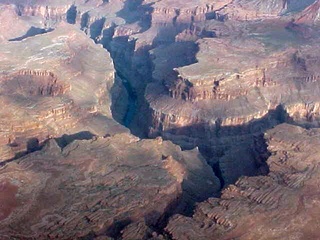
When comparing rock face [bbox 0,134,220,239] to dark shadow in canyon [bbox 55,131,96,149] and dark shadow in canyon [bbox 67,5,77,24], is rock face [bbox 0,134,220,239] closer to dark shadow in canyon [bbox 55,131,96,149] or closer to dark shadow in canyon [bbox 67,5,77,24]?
dark shadow in canyon [bbox 55,131,96,149]

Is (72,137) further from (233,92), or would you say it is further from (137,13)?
(137,13)

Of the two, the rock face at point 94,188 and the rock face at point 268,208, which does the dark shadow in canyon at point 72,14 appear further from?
the rock face at point 268,208

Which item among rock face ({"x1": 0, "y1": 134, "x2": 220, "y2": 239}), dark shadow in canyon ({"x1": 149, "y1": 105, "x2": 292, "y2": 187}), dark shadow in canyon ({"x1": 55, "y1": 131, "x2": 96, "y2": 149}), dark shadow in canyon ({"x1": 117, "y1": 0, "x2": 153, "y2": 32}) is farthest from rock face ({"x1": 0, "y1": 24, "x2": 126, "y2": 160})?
dark shadow in canyon ({"x1": 117, "y1": 0, "x2": 153, "y2": 32})

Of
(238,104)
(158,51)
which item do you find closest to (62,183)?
(238,104)

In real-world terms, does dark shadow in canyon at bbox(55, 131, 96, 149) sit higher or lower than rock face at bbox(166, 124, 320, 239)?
lower

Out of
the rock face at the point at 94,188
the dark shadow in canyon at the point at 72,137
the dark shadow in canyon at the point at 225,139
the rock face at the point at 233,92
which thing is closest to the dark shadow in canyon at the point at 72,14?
the rock face at the point at 233,92

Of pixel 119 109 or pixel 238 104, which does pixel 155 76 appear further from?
pixel 238 104

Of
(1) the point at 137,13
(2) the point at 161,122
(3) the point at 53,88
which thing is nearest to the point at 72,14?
(1) the point at 137,13
